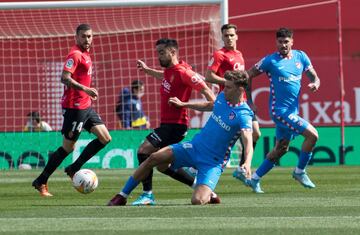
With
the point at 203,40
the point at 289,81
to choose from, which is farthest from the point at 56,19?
the point at 289,81

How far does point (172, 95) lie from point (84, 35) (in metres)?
2.13

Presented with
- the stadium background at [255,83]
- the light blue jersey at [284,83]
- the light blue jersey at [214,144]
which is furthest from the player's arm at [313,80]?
the stadium background at [255,83]

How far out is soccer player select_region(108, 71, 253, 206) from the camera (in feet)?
38.1

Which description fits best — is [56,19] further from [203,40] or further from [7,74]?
[203,40]

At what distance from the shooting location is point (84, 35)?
1423 centimetres

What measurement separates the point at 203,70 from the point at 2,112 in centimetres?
436

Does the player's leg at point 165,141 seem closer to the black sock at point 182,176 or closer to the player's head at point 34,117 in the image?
the black sock at point 182,176

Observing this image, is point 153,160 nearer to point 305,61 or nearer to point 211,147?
point 211,147

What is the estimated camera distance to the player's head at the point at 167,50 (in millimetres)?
12242

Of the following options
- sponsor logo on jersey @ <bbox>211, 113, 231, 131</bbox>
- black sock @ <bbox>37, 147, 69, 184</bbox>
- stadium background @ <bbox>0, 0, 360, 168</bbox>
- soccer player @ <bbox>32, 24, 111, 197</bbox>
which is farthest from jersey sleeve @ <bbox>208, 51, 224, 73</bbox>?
stadium background @ <bbox>0, 0, 360, 168</bbox>

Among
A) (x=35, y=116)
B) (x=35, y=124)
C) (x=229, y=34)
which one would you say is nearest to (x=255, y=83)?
(x=35, y=124)

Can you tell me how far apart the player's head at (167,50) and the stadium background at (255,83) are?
962cm

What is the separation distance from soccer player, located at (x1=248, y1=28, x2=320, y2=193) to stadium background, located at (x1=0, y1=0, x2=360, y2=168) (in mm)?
7387

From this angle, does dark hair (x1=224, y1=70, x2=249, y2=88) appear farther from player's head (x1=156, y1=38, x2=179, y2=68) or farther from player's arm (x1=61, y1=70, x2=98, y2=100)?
player's arm (x1=61, y1=70, x2=98, y2=100)
